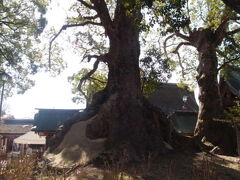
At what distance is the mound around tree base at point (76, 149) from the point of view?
9719 millimetres

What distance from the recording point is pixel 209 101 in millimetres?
12938

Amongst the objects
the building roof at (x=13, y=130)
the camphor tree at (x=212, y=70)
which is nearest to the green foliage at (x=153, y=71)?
the camphor tree at (x=212, y=70)

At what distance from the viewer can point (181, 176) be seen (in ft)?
25.0

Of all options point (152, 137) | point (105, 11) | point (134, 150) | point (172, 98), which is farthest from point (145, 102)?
point (172, 98)

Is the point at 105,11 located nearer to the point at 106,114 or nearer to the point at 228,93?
the point at 106,114

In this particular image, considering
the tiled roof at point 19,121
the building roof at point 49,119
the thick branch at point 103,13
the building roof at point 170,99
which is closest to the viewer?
the thick branch at point 103,13

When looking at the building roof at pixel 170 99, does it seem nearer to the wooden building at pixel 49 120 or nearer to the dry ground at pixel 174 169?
the wooden building at pixel 49 120

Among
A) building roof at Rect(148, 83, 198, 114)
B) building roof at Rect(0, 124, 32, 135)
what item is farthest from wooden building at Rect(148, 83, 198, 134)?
building roof at Rect(0, 124, 32, 135)

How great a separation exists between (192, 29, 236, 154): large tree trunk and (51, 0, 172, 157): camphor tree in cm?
203

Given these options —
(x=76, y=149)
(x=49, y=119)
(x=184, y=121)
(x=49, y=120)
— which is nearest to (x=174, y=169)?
(x=76, y=149)

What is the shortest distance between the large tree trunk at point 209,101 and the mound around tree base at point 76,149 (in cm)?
483

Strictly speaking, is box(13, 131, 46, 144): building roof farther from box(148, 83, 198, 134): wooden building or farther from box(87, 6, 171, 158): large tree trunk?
box(87, 6, 171, 158): large tree trunk

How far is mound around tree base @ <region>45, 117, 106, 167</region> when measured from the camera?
972 cm

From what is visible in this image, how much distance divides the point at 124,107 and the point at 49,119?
10.7 metres
